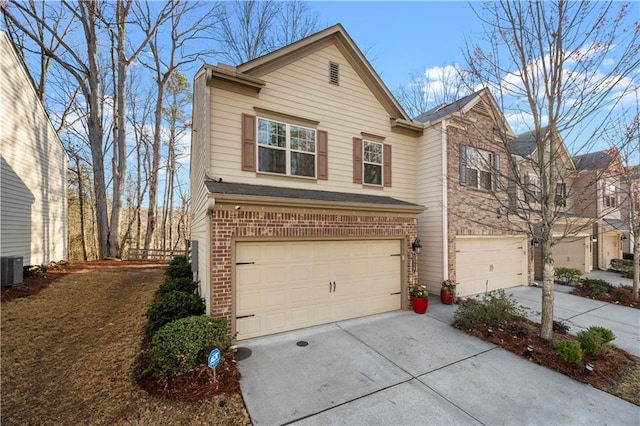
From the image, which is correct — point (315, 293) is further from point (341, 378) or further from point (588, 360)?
point (588, 360)

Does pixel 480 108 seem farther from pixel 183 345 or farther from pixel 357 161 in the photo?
pixel 183 345

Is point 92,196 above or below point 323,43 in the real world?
below

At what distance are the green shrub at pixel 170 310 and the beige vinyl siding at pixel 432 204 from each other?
24.0 ft

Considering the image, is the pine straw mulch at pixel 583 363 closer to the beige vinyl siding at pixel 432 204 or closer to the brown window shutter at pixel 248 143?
the beige vinyl siding at pixel 432 204

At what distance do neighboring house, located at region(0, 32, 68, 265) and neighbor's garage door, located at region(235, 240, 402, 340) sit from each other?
10.4 metres

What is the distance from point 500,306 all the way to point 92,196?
31.1 metres

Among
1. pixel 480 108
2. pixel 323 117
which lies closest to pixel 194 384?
pixel 323 117

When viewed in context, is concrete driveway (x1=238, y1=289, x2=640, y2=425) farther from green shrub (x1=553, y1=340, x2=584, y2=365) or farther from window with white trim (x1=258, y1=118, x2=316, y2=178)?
window with white trim (x1=258, y1=118, x2=316, y2=178)

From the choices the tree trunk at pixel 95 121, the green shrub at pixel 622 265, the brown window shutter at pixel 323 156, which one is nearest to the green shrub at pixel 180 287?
the brown window shutter at pixel 323 156

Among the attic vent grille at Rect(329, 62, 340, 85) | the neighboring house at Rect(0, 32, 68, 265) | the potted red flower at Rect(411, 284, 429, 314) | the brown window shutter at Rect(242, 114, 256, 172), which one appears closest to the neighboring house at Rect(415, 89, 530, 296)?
the potted red flower at Rect(411, 284, 429, 314)

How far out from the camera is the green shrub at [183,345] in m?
4.29

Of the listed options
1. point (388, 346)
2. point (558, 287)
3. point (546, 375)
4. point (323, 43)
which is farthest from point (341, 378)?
point (558, 287)

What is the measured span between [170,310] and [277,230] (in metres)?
2.73

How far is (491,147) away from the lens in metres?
10.1
